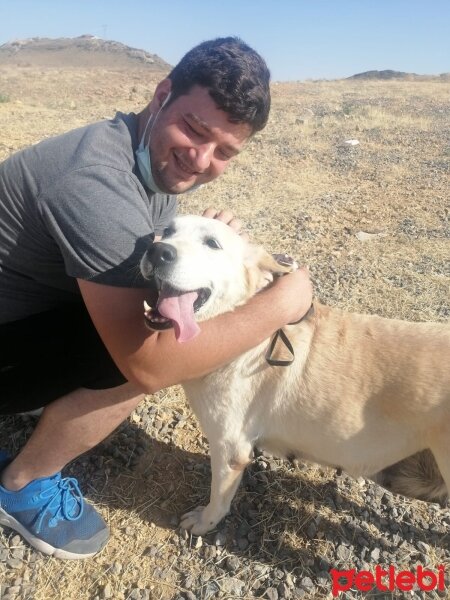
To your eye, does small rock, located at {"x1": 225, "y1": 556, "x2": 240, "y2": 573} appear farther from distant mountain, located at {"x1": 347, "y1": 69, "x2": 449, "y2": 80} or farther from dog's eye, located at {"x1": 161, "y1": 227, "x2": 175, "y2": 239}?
distant mountain, located at {"x1": 347, "y1": 69, "x2": 449, "y2": 80}

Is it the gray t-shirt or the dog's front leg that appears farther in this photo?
the dog's front leg

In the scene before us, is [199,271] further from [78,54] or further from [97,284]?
[78,54]

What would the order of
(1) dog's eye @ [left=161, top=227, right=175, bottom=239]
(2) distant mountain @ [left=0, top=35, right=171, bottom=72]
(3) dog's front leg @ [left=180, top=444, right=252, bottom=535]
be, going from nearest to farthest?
1. (1) dog's eye @ [left=161, top=227, right=175, bottom=239]
2. (3) dog's front leg @ [left=180, top=444, right=252, bottom=535]
3. (2) distant mountain @ [left=0, top=35, right=171, bottom=72]

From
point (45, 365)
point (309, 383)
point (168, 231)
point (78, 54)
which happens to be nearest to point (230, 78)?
point (168, 231)

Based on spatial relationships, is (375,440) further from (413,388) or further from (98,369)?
(98,369)

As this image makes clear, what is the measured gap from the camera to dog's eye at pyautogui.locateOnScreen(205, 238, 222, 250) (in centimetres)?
215

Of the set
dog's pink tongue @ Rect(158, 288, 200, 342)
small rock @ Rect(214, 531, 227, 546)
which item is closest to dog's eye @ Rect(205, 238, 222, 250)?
dog's pink tongue @ Rect(158, 288, 200, 342)

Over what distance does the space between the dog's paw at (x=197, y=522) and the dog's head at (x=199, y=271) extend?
1.11m

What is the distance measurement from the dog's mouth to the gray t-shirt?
0.38ft

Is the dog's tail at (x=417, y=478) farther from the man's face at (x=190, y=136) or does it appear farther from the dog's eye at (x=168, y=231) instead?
the man's face at (x=190, y=136)

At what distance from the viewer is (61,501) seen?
236cm

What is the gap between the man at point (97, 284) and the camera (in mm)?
1841

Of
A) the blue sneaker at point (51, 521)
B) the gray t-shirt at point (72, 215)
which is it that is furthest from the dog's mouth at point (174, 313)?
the blue sneaker at point (51, 521)

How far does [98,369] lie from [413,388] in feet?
4.73
